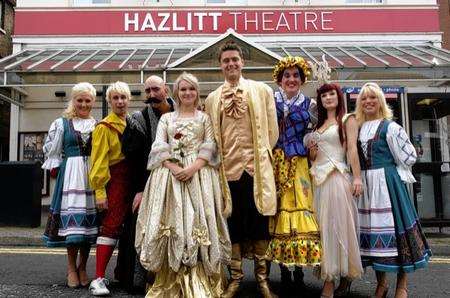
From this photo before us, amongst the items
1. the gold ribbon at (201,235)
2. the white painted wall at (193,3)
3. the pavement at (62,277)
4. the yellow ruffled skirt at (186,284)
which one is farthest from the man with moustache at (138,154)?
the white painted wall at (193,3)

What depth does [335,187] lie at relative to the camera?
384cm

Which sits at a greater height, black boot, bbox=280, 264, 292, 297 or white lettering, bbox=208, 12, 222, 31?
white lettering, bbox=208, 12, 222, 31

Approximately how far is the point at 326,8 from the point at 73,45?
733 cm

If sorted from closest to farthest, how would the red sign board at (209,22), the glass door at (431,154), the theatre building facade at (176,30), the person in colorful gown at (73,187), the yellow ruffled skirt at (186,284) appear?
the yellow ruffled skirt at (186,284) < the person in colorful gown at (73,187) < the glass door at (431,154) < the theatre building facade at (176,30) < the red sign board at (209,22)

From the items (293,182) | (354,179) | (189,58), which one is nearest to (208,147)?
(293,182)

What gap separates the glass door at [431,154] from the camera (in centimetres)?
857

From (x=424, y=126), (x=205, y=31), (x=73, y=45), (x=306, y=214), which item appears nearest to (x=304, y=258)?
(x=306, y=214)

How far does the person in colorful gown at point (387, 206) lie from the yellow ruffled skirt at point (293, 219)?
0.48 metres

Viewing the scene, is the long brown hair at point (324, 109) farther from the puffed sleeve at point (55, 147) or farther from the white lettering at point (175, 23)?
the white lettering at point (175, 23)

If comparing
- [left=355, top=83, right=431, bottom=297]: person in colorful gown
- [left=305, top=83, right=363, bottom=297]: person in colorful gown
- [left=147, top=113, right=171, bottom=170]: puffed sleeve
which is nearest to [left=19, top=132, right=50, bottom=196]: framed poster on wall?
[left=147, top=113, right=171, bottom=170]: puffed sleeve

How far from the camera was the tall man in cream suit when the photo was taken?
374 centimetres

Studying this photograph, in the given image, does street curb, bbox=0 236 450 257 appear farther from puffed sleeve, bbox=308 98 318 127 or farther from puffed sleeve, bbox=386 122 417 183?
puffed sleeve, bbox=308 98 318 127

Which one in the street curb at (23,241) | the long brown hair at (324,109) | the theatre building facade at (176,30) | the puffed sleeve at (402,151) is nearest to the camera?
the puffed sleeve at (402,151)

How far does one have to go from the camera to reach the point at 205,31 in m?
13.2
